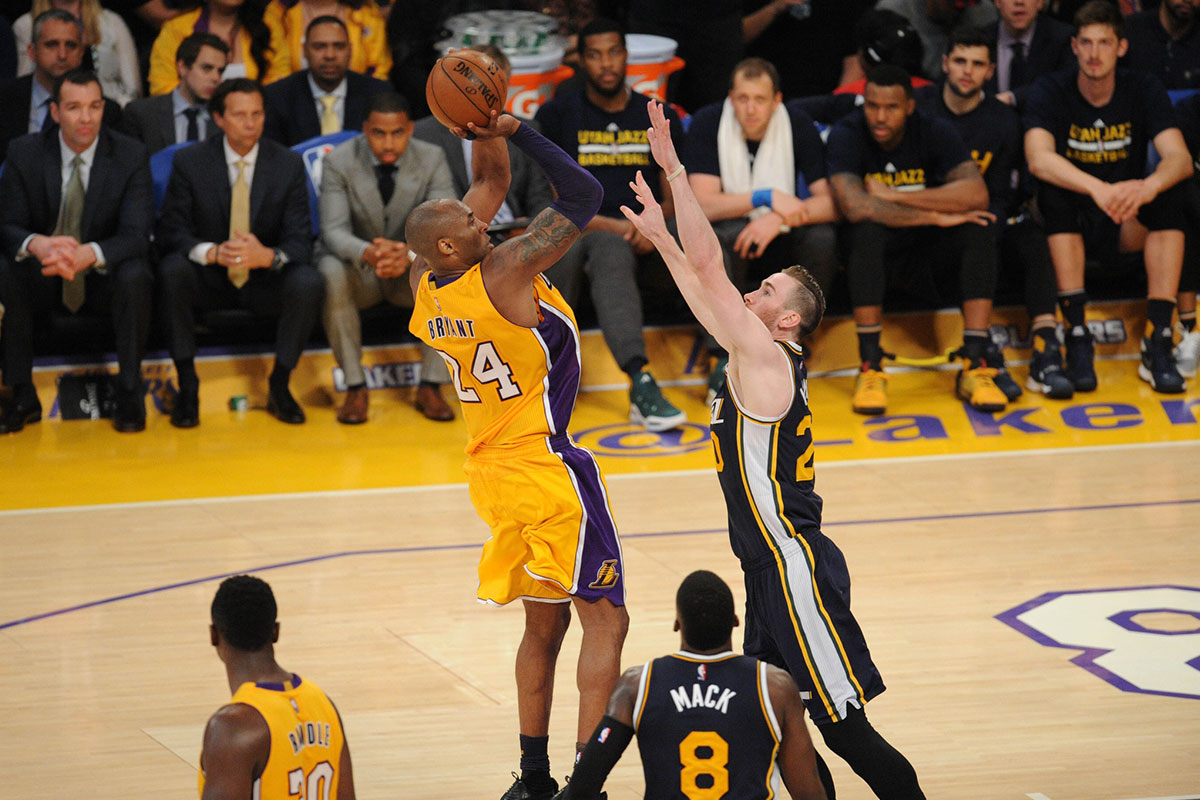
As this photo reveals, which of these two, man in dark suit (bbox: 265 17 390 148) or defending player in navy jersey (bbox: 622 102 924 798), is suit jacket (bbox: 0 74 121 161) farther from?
defending player in navy jersey (bbox: 622 102 924 798)

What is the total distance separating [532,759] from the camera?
15.0 feet

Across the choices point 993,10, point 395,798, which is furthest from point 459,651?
point 993,10

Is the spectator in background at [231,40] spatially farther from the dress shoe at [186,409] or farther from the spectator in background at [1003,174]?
the spectator in background at [1003,174]

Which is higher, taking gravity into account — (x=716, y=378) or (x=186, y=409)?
(x=716, y=378)

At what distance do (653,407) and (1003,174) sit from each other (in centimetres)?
272

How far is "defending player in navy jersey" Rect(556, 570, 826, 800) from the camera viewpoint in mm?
3326

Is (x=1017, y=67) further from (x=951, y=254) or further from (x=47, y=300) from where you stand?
(x=47, y=300)

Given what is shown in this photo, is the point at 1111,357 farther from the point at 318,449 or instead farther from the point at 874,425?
the point at 318,449

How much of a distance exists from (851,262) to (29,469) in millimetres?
4748

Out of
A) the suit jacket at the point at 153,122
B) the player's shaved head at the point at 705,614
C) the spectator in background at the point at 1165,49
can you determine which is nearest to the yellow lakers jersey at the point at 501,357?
the player's shaved head at the point at 705,614

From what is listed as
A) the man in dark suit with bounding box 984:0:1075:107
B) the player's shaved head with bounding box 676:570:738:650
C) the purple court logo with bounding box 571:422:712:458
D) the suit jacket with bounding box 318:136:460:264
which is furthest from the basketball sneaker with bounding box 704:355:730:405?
the player's shaved head with bounding box 676:570:738:650

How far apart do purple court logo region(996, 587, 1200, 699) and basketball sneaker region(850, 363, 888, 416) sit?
2780 millimetres

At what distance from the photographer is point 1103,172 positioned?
9469 mm

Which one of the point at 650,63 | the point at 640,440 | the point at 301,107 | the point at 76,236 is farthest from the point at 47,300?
the point at 650,63
